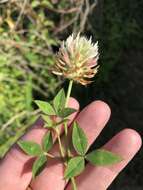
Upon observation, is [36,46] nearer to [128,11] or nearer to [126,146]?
[128,11]

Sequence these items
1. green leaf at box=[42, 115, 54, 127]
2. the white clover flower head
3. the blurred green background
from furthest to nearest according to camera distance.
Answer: the blurred green background < green leaf at box=[42, 115, 54, 127] < the white clover flower head

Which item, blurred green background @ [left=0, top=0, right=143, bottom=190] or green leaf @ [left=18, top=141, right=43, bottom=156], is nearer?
green leaf @ [left=18, top=141, right=43, bottom=156]

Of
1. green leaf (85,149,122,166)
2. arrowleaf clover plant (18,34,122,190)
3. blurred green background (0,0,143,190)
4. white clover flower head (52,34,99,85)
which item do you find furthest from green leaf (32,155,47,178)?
blurred green background (0,0,143,190)

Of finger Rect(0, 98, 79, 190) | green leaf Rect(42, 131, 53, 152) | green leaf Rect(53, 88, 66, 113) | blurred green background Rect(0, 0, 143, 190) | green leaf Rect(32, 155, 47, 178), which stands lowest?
blurred green background Rect(0, 0, 143, 190)

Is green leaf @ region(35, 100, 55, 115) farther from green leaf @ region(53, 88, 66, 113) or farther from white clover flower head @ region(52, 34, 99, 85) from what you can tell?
white clover flower head @ region(52, 34, 99, 85)

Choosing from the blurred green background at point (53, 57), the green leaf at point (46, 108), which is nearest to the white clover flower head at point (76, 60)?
the green leaf at point (46, 108)

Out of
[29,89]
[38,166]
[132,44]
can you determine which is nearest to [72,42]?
[38,166]

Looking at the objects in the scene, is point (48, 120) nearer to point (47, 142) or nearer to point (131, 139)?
point (47, 142)
